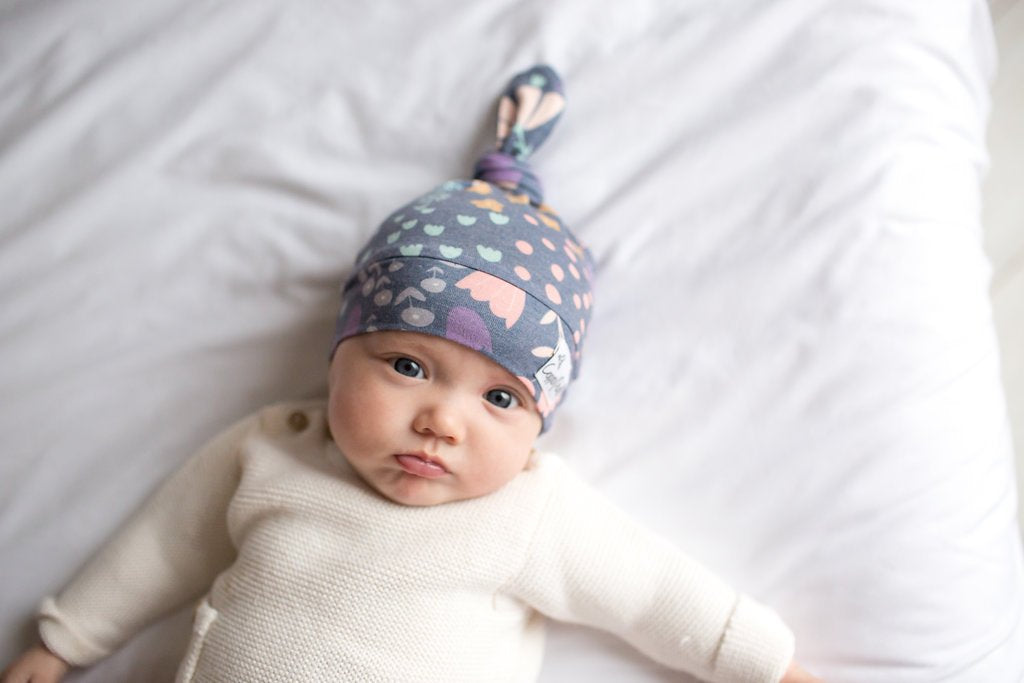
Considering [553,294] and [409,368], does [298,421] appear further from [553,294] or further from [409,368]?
[553,294]

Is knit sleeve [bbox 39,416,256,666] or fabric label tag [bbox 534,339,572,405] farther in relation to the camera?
knit sleeve [bbox 39,416,256,666]

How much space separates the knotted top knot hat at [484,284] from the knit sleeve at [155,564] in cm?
26

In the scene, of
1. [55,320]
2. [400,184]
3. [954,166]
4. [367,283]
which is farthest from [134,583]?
[954,166]

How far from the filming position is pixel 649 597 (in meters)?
0.94

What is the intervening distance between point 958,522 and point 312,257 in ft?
2.83

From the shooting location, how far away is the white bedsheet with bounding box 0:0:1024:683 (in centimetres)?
98

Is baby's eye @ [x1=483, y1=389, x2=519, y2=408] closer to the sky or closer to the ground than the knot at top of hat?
closer to the ground

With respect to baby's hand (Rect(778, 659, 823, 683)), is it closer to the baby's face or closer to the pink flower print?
the baby's face

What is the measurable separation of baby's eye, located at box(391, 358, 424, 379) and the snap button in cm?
22

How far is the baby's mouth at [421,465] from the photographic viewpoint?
88cm

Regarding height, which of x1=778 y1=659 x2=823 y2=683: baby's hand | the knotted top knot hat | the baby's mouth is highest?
the knotted top knot hat

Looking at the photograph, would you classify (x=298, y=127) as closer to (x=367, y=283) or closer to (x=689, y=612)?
(x=367, y=283)

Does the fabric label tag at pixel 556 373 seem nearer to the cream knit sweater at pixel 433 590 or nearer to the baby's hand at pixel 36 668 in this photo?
the cream knit sweater at pixel 433 590

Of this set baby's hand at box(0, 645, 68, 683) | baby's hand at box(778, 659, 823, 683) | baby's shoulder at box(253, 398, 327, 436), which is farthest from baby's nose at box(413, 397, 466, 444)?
baby's hand at box(0, 645, 68, 683)
